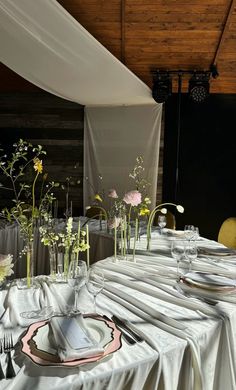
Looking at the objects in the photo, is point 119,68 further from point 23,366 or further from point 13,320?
point 23,366

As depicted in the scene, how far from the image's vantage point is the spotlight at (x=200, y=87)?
5387mm

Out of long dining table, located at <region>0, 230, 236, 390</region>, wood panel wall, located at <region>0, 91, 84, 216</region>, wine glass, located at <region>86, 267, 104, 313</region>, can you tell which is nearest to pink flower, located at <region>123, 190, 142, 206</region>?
long dining table, located at <region>0, 230, 236, 390</region>

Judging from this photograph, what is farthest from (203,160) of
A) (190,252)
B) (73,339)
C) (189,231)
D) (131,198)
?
(73,339)

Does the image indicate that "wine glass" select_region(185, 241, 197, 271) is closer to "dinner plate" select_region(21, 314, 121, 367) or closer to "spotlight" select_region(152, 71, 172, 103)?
"dinner plate" select_region(21, 314, 121, 367)

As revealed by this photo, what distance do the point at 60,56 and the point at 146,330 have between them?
3.38 meters

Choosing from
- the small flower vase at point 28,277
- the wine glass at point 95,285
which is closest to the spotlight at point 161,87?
the small flower vase at point 28,277

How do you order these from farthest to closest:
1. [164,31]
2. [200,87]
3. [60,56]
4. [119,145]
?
1. [119,145]
2. [200,87]
3. [164,31]
4. [60,56]

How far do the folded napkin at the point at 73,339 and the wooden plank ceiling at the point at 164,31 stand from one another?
12.9ft

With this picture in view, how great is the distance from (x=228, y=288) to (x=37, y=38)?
2.92 meters

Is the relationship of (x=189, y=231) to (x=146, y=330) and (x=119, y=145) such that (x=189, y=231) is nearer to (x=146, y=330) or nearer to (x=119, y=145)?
(x=146, y=330)

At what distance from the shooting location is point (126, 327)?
5.01ft

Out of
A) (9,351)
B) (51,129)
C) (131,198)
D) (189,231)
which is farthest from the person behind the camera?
(51,129)

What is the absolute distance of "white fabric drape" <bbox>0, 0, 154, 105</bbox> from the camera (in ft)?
11.0

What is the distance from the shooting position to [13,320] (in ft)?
5.14
